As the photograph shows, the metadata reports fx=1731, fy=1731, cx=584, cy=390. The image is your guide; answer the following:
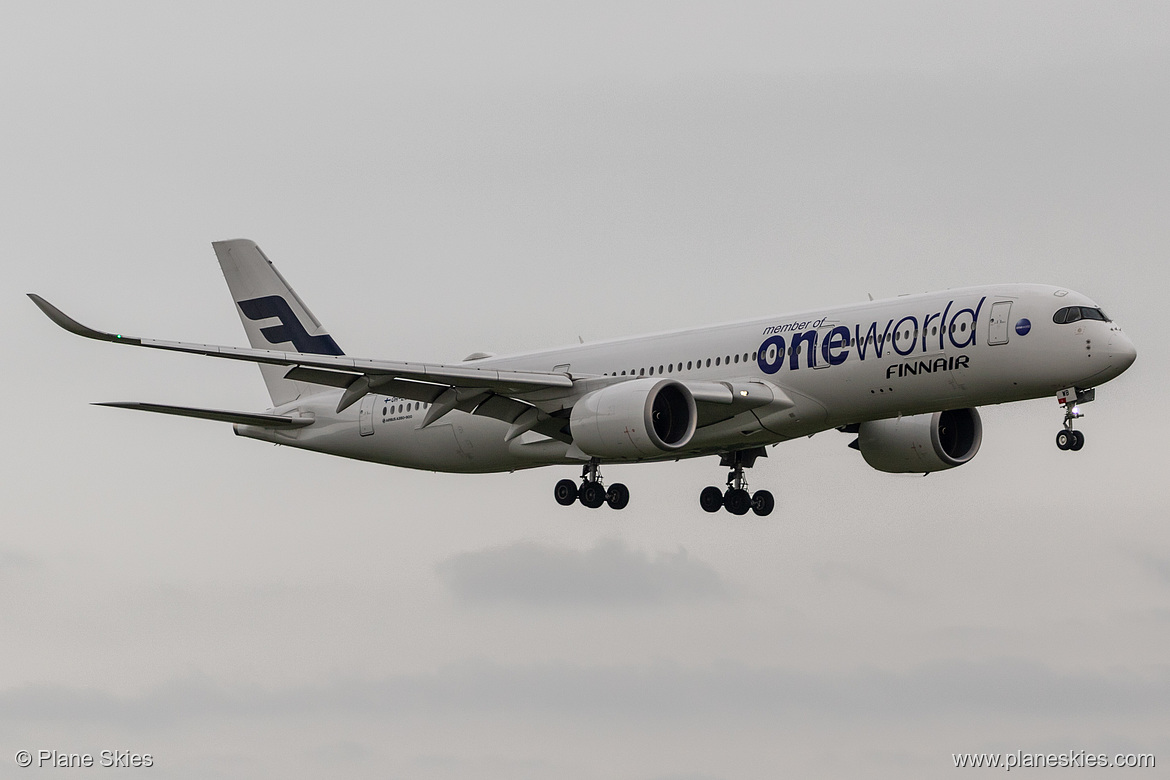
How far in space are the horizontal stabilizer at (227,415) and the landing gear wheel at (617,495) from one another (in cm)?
975

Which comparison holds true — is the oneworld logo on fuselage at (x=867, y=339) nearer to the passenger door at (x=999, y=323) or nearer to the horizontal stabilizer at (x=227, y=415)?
the passenger door at (x=999, y=323)

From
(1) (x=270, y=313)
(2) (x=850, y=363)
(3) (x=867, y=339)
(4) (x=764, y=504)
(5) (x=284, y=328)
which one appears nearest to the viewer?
(3) (x=867, y=339)

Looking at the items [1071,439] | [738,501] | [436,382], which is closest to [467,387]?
[436,382]

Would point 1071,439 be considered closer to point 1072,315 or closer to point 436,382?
point 1072,315

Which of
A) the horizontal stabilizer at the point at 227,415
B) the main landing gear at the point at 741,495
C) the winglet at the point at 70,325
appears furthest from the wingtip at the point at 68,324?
the main landing gear at the point at 741,495

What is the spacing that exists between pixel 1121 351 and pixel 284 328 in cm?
2612

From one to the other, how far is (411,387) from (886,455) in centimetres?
1345

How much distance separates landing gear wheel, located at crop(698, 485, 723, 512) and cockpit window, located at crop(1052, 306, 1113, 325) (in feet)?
42.4

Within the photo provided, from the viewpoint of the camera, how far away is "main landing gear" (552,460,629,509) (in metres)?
47.0

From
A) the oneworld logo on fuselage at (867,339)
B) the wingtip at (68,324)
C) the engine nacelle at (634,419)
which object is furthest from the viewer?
the engine nacelle at (634,419)

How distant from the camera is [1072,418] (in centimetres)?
3975

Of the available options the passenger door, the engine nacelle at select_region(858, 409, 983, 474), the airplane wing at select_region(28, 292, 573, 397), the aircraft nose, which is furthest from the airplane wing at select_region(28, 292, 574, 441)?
the aircraft nose

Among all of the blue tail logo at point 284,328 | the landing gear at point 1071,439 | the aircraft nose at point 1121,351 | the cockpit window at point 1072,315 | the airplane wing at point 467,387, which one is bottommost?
the landing gear at point 1071,439

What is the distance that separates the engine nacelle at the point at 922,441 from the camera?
47.5m
